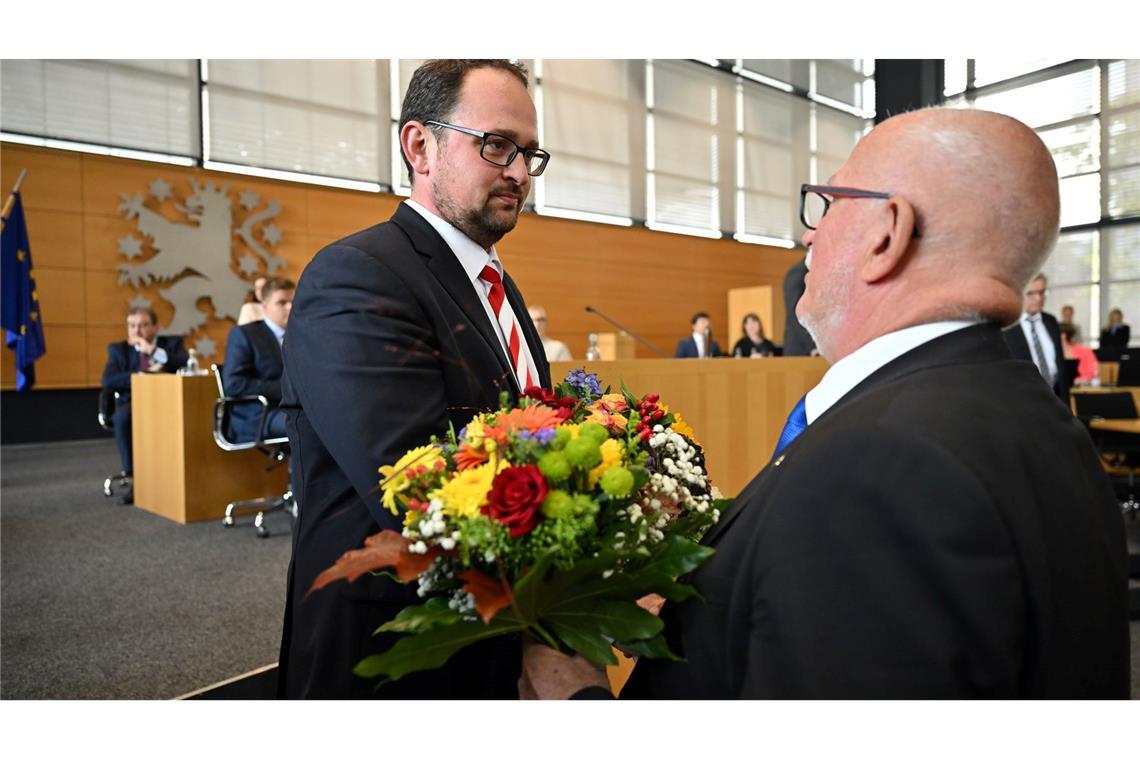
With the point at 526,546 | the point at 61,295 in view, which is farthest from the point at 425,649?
the point at 61,295

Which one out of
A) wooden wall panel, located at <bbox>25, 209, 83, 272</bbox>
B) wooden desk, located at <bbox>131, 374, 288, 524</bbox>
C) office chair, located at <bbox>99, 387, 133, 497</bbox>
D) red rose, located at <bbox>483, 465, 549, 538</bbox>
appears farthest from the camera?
wooden wall panel, located at <bbox>25, 209, 83, 272</bbox>

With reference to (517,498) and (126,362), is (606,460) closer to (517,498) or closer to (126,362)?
(517,498)

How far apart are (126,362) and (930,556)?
7323 mm

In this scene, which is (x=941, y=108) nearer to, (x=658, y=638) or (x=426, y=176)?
(x=658, y=638)

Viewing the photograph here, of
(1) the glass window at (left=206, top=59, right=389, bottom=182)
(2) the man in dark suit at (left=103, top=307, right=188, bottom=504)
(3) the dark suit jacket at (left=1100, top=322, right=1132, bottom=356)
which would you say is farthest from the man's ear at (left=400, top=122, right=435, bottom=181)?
(3) the dark suit jacket at (left=1100, top=322, right=1132, bottom=356)

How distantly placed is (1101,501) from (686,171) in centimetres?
1539

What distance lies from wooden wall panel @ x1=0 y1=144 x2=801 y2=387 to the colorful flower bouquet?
10.1 meters

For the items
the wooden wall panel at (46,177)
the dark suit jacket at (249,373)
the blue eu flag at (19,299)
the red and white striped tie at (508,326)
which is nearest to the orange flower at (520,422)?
the red and white striped tie at (508,326)

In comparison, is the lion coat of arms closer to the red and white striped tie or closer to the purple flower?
the red and white striped tie

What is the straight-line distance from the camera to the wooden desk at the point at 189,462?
5.56 metres

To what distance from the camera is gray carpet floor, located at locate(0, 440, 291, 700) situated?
9.36 ft

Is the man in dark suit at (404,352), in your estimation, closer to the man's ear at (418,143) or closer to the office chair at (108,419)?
the man's ear at (418,143)

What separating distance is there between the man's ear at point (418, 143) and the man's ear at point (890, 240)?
859 millimetres
